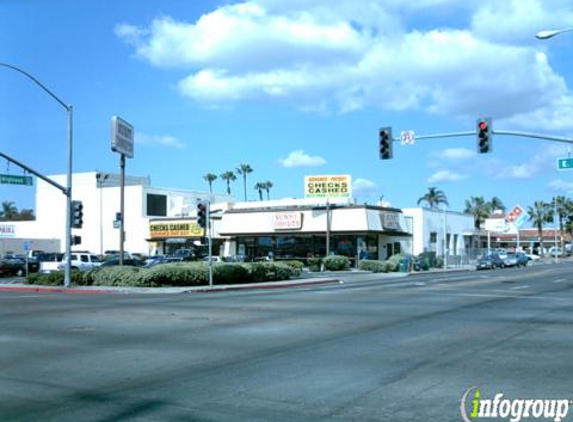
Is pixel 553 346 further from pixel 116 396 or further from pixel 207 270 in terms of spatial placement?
pixel 207 270

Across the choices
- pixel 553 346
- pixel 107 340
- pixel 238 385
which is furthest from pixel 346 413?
pixel 107 340

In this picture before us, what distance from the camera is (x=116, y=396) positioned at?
8352mm

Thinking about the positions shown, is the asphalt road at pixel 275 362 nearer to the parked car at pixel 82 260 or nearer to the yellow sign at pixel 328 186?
the parked car at pixel 82 260

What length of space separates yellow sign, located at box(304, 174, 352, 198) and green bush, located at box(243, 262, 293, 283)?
77.7ft

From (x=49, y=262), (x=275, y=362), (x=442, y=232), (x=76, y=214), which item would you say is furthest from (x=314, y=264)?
(x=275, y=362)

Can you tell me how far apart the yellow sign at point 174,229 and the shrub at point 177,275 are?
1408 inches

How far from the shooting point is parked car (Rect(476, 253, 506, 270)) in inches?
2355

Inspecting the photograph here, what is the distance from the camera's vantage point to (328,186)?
63250 mm

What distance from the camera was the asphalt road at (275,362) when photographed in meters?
7.74

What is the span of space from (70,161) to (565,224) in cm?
11700

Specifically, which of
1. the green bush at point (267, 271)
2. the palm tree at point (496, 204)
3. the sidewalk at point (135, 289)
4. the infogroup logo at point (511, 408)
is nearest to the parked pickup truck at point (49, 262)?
the sidewalk at point (135, 289)

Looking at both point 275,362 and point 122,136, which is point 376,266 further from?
point 275,362

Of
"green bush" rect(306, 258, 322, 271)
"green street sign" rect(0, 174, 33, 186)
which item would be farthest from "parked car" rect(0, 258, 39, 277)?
"green bush" rect(306, 258, 322, 271)

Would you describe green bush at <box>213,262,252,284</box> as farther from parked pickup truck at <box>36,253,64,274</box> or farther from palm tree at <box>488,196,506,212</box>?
palm tree at <box>488,196,506,212</box>
